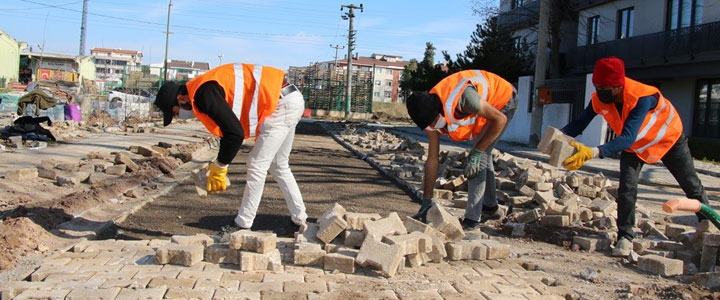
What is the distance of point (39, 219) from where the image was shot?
18.1 feet

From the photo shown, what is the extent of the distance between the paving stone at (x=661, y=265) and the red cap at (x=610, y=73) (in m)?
1.33

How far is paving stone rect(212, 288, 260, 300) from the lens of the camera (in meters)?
3.62

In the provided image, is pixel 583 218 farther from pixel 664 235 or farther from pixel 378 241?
pixel 378 241

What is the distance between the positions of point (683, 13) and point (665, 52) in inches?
62.6

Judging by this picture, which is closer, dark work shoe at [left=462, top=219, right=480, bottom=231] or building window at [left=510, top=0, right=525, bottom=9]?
dark work shoe at [left=462, top=219, right=480, bottom=231]

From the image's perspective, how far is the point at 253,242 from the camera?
4.21m

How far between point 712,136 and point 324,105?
3381cm

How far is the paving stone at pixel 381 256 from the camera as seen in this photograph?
13.3 feet

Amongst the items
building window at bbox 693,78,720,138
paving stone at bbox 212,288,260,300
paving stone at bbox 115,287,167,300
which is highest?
building window at bbox 693,78,720,138

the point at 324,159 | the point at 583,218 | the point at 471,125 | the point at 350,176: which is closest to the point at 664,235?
the point at 583,218

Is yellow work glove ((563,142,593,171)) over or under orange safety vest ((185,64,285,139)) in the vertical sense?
under

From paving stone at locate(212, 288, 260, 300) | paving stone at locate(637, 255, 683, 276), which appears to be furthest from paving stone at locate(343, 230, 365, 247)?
paving stone at locate(637, 255, 683, 276)

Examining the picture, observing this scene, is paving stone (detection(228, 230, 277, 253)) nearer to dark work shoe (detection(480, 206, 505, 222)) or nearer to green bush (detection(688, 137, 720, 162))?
dark work shoe (detection(480, 206, 505, 222))

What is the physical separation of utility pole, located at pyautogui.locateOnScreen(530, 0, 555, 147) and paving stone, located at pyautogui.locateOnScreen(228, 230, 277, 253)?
1541 cm
